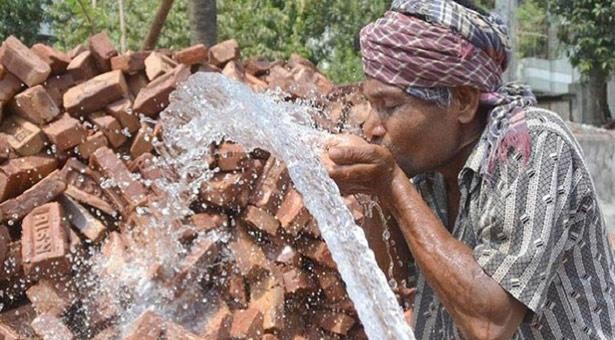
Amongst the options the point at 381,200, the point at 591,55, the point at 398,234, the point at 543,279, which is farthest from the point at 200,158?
the point at 591,55

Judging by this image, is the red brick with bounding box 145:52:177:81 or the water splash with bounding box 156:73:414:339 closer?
the water splash with bounding box 156:73:414:339

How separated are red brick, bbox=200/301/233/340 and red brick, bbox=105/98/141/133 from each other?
941mm

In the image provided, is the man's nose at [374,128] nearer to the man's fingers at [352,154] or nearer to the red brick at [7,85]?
the man's fingers at [352,154]

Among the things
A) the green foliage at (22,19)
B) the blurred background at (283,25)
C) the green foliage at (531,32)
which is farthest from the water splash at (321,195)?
the green foliage at (531,32)

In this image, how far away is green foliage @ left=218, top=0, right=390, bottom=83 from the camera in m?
10.8

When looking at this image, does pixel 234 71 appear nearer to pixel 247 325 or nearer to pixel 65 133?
pixel 65 133

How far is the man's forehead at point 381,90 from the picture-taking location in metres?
1.81

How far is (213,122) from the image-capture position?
12.6ft

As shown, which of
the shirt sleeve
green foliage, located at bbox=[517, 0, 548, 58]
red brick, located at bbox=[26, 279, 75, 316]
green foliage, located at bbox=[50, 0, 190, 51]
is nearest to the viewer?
the shirt sleeve

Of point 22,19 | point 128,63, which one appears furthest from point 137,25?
point 128,63

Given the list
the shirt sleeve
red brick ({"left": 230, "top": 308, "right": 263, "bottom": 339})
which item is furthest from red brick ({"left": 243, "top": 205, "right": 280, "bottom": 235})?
the shirt sleeve

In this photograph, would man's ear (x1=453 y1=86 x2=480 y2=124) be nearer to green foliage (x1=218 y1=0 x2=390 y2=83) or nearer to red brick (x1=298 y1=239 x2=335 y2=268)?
red brick (x1=298 y1=239 x2=335 y2=268)

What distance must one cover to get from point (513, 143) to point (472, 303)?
30 centimetres

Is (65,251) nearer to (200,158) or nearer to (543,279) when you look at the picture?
Result: (200,158)
